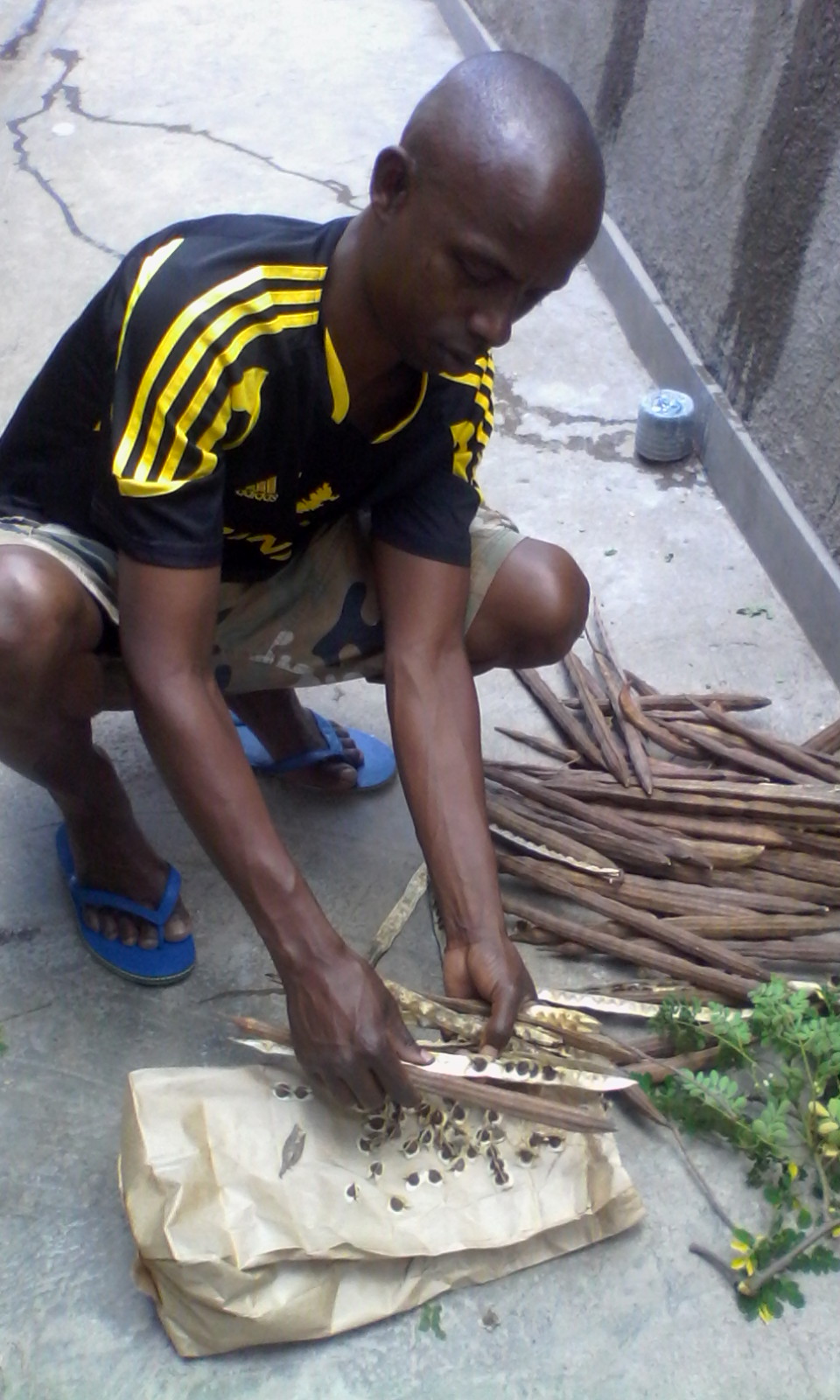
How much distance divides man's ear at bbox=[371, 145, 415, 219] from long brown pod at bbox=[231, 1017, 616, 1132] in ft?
3.42

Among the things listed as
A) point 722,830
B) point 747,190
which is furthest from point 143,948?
point 747,190

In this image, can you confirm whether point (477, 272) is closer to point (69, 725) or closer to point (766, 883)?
point (69, 725)

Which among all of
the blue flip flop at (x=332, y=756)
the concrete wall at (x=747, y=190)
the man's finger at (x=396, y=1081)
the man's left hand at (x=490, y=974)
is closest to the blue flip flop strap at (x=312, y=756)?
the blue flip flop at (x=332, y=756)

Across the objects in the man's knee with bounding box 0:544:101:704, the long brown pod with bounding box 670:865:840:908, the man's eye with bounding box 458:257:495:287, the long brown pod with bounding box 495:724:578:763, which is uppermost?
the man's eye with bounding box 458:257:495:287

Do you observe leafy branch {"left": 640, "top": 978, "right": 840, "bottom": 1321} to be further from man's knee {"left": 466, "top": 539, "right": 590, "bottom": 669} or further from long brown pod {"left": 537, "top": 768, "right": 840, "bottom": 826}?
man's knee {"left": 466, "top": 539, "right": 590, "bottom": 669}

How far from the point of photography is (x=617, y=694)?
2617 mm

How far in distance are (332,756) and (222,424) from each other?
943mm

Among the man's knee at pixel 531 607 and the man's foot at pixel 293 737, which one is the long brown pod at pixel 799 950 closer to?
the man's knee at pixel 531 607

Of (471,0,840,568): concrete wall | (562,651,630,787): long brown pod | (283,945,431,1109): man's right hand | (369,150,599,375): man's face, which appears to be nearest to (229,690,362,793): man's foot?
(562,651,630,787): long brown pod

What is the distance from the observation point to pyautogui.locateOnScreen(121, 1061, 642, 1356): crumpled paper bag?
4.91 ft

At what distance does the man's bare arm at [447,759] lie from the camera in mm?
1813

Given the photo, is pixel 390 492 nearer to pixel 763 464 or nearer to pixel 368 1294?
pixel 368 1294

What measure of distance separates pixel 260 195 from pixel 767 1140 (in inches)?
160

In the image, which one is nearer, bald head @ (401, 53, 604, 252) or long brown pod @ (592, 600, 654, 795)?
bald head @ (401, 53, 604, 252)
